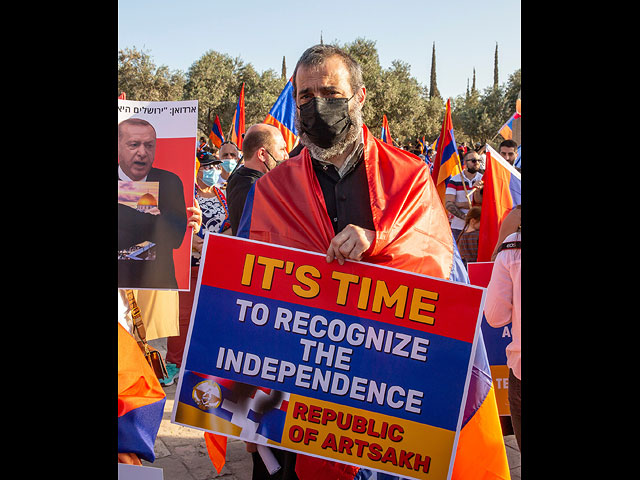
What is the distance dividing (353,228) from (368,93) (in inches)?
1508

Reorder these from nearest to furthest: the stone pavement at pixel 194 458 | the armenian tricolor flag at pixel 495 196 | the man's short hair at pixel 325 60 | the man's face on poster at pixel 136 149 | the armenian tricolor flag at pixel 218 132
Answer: the man's short hair at pixel 325 60 → the man's face on poster at pixel 136 149 → the stone pavement at pixel 194 458 → the armenian tricolor flag at pixel 495 196 → the armenian tricolor flag at pixel 218 132

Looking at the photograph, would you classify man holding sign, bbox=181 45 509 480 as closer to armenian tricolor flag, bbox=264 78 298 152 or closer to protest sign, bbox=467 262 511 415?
protest sign, bbox=467 262 511 415

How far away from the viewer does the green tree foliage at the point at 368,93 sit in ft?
117

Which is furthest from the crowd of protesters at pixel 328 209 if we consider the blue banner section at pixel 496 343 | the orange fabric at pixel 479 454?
the orange fabric at pixel 479 454

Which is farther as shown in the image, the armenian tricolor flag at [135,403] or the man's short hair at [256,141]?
the man's short hair at [256,141]

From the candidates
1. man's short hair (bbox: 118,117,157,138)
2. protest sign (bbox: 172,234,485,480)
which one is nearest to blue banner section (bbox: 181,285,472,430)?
protest sign (bbox: 172,234,485,480)

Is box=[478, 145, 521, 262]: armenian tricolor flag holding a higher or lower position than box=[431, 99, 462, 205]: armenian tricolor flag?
lower

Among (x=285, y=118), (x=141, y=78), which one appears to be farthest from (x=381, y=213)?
(x=141, y=78)

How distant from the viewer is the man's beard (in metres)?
2.28

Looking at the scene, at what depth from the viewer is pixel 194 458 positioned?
414 centimetres

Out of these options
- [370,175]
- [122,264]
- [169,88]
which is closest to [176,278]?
[122,264]

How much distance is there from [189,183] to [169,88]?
35479mm

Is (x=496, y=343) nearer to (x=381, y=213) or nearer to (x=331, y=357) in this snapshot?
(x=381, y=213)

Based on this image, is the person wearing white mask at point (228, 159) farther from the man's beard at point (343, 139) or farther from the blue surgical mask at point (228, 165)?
the man's beard at point (343, 139)
